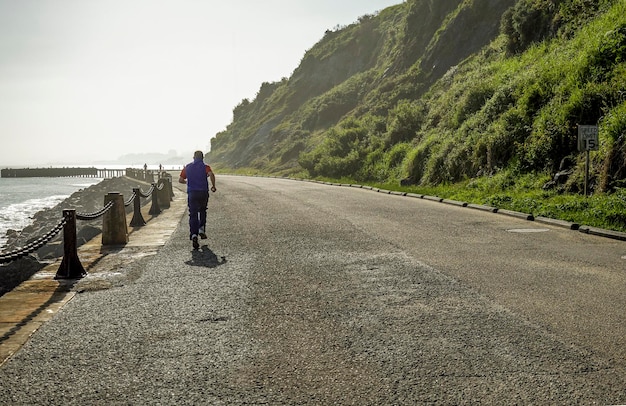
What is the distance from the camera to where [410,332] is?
4.71 meters

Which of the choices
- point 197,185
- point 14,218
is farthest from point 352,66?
point 197,185

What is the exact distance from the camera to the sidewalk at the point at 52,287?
4926 mm

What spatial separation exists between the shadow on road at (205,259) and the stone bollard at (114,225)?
1807 mm

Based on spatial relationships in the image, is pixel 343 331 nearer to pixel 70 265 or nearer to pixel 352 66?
pixel 70 265

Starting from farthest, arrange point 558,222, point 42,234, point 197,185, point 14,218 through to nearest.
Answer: point 14,218 < point 42,234 < point 558,222 < point 197,185

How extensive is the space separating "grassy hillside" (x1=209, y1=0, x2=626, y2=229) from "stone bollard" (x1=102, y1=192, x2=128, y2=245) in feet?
32.0

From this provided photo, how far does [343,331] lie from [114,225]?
6.70 metres

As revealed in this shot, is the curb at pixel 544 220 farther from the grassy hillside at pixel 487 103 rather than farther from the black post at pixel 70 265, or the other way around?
the black post at pixel 70 265

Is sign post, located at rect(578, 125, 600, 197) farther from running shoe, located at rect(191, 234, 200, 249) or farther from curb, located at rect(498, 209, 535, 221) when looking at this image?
running shoe, located at rect(191, 234, 200, 249)

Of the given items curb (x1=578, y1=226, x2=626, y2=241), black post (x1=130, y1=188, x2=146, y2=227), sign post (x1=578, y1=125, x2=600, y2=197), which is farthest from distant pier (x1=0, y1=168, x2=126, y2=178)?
curb (x1=578, y1=226, x2=626, y2=241)

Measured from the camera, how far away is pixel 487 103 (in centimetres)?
2325

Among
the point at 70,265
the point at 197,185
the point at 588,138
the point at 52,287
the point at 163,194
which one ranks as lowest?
the point at 52,287

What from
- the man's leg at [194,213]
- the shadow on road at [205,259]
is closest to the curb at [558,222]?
the shadow on road at [205,259]

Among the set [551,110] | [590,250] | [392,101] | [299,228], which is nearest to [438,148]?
[551,110]
